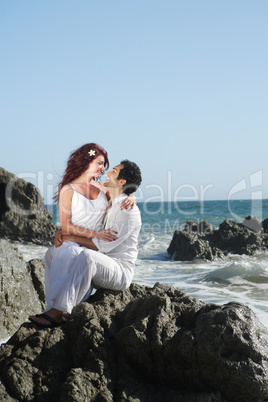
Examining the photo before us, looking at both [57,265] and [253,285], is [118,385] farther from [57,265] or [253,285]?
[253,285]

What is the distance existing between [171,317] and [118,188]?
4.31 feet

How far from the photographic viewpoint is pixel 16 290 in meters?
5.73

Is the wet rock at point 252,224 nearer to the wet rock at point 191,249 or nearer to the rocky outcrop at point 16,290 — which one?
the wet rock at point 191,249

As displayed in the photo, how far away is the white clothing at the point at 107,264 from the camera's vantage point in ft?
13.4

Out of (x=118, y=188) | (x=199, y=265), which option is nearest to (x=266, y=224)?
(x=199, y=265)

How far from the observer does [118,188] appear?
4.39 meters

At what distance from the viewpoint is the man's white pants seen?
13.4 ft

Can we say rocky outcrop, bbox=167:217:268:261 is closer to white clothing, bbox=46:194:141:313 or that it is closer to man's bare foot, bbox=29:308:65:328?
white clothing, bbox=46:194:141:313

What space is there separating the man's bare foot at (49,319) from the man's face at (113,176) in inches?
47.5

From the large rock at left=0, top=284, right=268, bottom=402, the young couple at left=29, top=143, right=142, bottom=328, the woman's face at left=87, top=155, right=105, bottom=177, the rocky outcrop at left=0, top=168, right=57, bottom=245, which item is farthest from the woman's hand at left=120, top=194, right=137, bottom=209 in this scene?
the rocky outcrop at left=0, top=168, right=57, bottom=245

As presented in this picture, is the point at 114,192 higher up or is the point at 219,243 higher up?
the point at 114,192

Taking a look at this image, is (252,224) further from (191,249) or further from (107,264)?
(107,264)

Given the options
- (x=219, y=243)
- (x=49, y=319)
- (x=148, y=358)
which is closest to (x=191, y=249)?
(x=219, y=243)

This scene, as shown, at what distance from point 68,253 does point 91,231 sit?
289 mm
